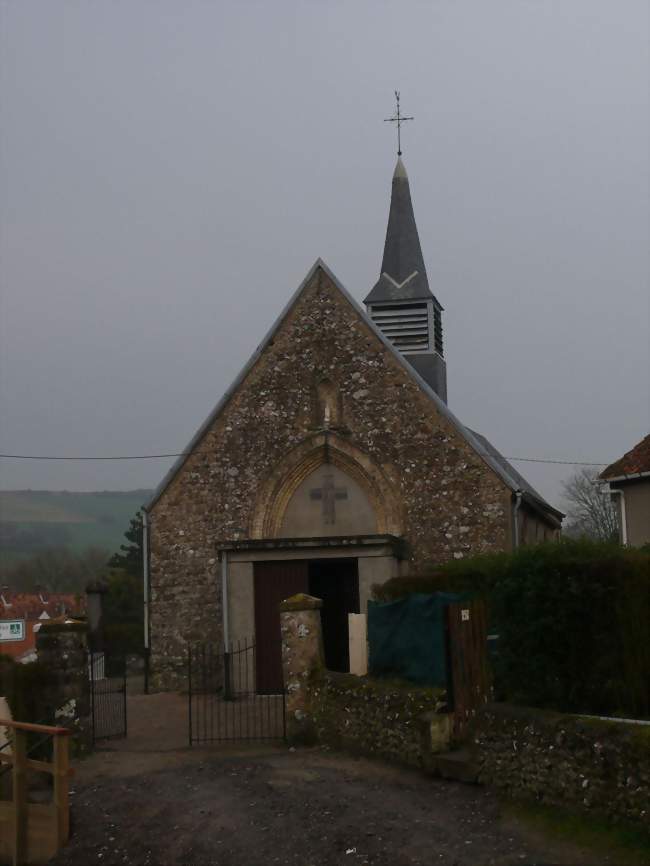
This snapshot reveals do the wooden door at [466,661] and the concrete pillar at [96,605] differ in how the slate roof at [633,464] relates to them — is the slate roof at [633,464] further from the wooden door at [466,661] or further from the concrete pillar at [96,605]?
the concrete pillar at [96,605]

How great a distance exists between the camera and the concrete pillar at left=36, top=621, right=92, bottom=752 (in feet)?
49.2

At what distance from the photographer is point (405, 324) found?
98.0 feet

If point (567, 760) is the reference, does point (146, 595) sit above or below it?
above

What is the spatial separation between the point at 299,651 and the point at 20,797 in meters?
4.20

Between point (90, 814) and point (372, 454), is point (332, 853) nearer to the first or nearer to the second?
point (90, 814)

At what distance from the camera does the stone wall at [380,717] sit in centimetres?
1294

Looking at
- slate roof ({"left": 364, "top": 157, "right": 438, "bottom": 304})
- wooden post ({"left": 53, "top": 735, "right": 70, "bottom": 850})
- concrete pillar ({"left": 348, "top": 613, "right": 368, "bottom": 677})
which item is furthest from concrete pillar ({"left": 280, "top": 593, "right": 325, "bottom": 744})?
slate roof ({"left": 364, "top": 157, "right": 438, "bottom": 304})

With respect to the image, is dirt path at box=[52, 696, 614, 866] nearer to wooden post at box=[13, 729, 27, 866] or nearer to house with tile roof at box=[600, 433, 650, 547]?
wooden post at box=[13, 729, 27, 866]

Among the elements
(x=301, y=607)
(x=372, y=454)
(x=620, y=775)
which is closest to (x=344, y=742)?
(x=301, y=607)

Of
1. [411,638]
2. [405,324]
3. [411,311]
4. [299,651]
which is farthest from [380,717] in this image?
[411,311]

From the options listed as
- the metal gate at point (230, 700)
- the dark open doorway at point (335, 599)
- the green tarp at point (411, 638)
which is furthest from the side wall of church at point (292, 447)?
the green tarp at point (411, 638)

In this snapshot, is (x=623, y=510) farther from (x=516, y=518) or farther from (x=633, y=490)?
Answer: (x=516, y=518)

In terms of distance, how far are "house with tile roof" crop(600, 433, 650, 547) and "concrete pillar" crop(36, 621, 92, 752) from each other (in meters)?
11.6

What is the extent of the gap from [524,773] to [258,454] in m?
11.3
